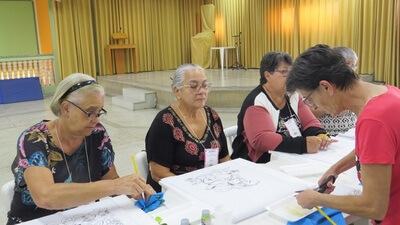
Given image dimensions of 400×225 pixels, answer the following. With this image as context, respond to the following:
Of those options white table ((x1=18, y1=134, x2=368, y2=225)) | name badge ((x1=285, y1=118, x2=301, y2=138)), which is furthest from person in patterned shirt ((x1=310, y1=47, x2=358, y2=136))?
white table ((x1=18, y1=134, x2=368, y2=225))

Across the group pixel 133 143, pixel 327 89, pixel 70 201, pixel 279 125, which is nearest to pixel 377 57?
pixel 133 143

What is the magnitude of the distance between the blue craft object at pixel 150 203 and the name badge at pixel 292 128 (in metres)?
1.15

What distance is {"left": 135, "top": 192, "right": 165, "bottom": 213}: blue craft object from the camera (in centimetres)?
137

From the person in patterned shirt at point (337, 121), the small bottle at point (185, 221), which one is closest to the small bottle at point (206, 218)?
the small bottle at point (185, 221)

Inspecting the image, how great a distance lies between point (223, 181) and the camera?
1.57m

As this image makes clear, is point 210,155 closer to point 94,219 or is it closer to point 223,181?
point 223,181

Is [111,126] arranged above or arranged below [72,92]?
below

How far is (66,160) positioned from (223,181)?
72 centimetres

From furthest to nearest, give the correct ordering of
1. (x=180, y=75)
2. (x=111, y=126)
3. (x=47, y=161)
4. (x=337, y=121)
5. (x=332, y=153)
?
1. (x=111, y=126)
2. (x=337, y=121)
3. (x=180, y=75)
4. (x=332, y=153)
5. (x=47, y=161)

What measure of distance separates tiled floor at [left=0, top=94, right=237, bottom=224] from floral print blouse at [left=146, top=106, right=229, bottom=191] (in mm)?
1488

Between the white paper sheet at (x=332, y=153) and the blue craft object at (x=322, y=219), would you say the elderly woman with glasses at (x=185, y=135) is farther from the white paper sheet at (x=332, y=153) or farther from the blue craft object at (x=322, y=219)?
the blue craft object at (x=322, y=219)

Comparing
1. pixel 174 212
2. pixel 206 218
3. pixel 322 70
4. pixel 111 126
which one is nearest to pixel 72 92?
pixel 174 212

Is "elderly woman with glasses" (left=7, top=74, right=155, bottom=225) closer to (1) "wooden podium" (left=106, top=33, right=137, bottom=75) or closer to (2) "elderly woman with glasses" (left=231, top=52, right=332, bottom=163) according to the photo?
(2) "elderly woman with glasses" (left=231, top=52, right=332, bottom=163)

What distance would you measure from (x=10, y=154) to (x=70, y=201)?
3502mm
